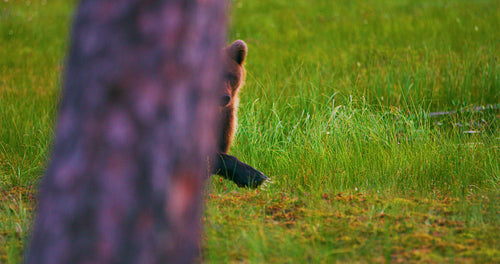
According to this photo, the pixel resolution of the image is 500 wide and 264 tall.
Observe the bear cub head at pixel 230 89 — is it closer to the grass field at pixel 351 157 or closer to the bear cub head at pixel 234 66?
the bear cub head at pixel 234 66

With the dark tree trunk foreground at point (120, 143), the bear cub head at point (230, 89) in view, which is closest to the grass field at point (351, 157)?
the bear cub head at point (230, 89)

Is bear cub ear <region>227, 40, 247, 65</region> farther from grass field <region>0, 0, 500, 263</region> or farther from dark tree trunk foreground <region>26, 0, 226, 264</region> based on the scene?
dark tree trunk foreground <region>26, 0, 226, 264</region>

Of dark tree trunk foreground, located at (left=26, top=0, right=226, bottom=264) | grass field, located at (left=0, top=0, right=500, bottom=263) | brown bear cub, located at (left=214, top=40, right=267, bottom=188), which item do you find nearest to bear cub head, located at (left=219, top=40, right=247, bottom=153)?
brown bear cub, located at (left=214, top=40, right=267, bottom=188)

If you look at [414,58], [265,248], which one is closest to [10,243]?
[265,248]

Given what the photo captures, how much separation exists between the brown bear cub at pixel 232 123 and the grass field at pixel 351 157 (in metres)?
0.17

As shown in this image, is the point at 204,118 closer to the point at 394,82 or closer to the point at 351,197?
the point at 351,197

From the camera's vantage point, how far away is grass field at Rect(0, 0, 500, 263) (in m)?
2.83

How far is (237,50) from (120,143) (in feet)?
12.6

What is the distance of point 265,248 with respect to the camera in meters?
2.68

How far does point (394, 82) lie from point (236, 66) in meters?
2.69

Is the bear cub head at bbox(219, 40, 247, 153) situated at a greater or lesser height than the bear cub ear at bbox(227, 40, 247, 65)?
lesser

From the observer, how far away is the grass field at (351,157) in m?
2.83

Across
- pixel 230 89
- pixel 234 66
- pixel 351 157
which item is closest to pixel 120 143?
pixel 351 157

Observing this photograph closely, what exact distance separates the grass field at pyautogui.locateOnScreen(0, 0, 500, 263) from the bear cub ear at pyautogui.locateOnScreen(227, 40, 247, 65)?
2.22 feet
